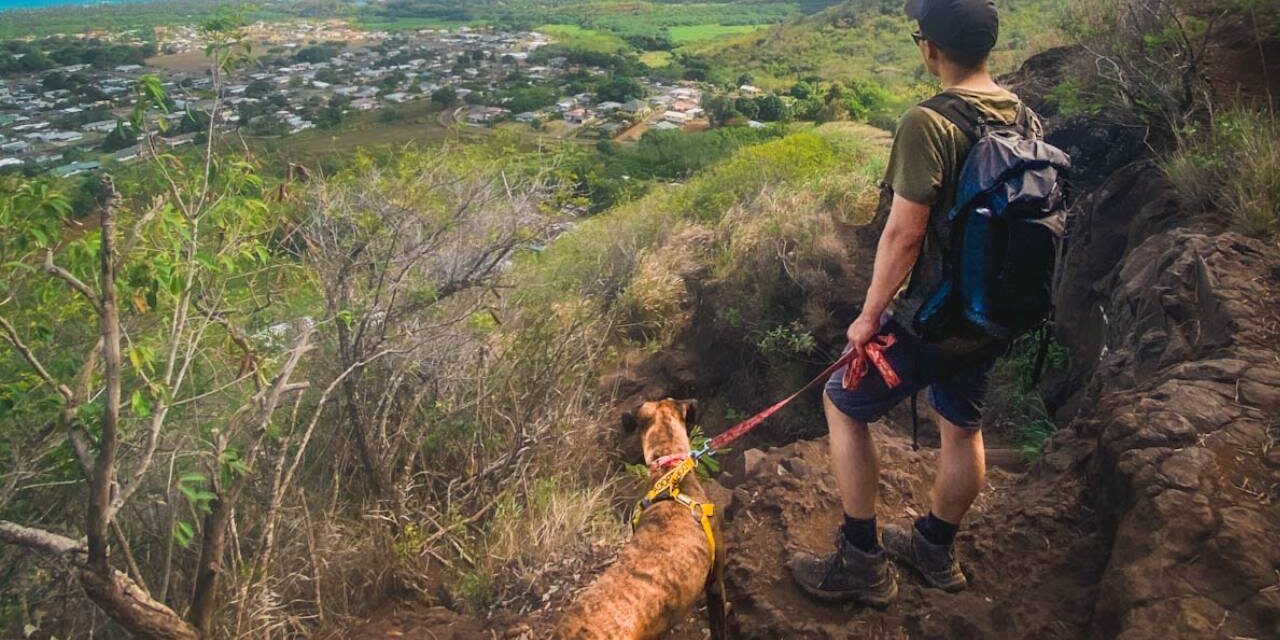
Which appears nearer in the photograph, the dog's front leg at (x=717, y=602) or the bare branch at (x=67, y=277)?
the bare branch at (x=67, y=277)

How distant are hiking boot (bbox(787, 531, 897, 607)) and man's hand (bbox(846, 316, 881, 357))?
2.42 feet

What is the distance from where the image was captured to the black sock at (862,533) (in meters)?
2.72

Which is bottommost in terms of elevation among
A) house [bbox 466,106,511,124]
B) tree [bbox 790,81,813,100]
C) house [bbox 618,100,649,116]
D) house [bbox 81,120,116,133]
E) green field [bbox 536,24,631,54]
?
house [bbox 618,100,649,116]

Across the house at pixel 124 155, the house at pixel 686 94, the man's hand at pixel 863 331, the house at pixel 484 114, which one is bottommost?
the house at pixel 686 94

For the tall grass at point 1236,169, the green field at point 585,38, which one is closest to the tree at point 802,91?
the green field at point 585,38

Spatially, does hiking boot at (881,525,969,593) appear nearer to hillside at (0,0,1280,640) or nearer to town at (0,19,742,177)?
hillside at (0,0,1280,640)

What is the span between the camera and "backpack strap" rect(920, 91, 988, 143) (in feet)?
7.35

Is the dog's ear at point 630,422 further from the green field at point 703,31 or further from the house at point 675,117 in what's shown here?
the green field at point 703,31

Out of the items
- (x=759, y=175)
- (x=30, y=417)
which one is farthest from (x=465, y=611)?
(x=759, y=175)

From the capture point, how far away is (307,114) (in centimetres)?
982

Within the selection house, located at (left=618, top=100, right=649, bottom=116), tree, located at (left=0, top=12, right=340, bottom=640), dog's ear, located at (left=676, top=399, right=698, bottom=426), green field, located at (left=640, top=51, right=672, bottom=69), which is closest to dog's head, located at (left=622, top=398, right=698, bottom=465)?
dog's ear, located at (left=676, top=399, right=698, bottom=426)

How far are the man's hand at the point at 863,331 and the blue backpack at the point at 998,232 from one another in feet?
0.50

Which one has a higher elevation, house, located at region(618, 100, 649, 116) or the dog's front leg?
the dog's front leg

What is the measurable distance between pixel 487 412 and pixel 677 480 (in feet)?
6.16
